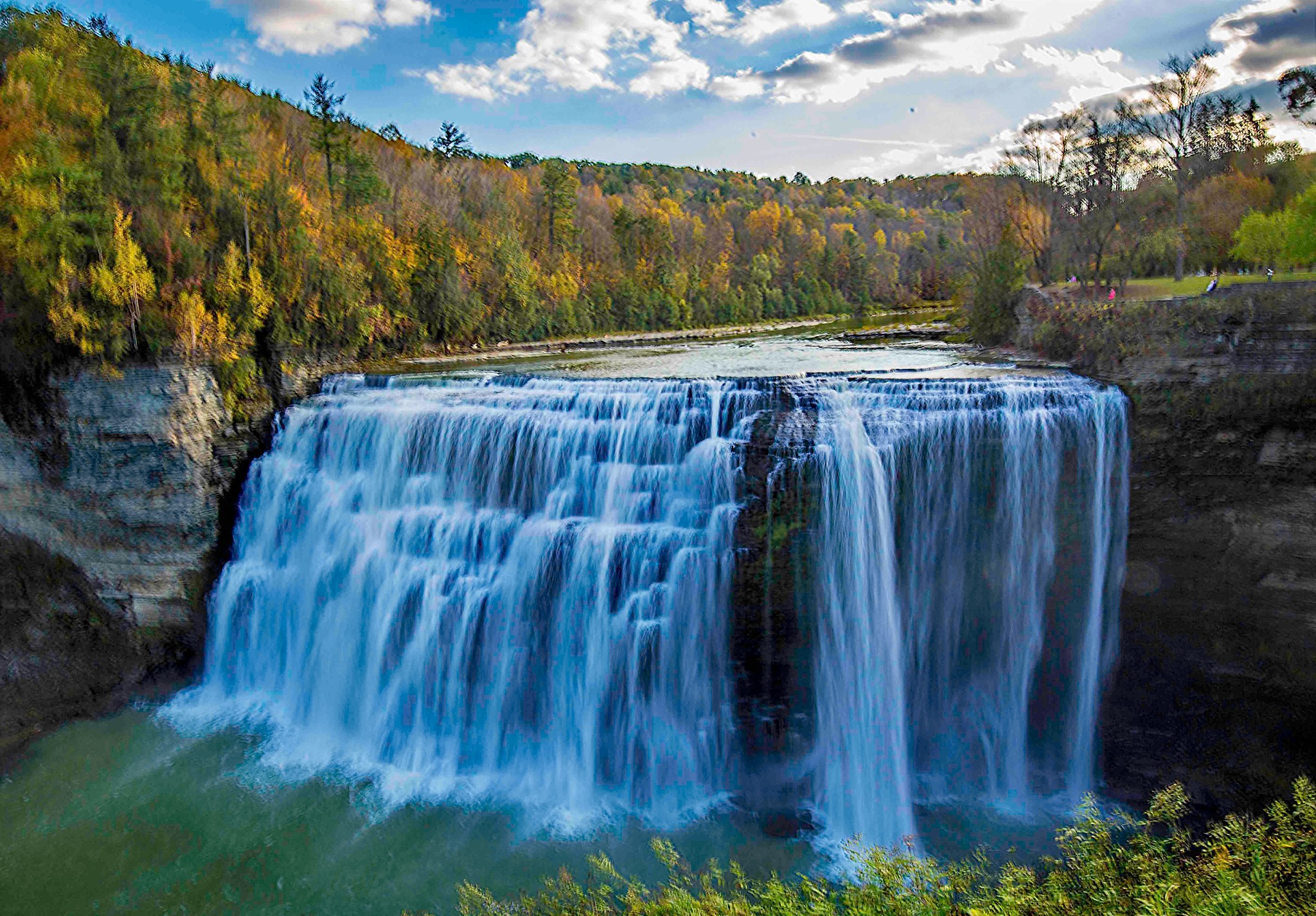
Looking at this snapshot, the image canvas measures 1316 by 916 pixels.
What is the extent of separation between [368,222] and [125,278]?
13.3 meters

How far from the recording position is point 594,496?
14.8 metres

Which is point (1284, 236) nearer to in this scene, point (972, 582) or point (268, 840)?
point (972, 582)

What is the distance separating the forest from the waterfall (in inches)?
341

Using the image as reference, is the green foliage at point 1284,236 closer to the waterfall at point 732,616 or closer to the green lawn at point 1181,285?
the green lawn at point 1181,285

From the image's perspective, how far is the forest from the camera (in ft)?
54.0

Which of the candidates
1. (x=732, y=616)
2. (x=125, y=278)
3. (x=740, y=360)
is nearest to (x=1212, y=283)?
(x=740, y=360)

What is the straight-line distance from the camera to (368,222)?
2888cm

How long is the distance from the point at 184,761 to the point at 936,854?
13.4m

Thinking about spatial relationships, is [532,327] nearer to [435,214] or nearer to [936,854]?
[435,214]

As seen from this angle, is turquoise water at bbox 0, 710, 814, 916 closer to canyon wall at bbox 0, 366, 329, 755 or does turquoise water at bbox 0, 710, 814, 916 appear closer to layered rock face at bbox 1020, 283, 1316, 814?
canyon wall at bbox 0, 366, 329, 755

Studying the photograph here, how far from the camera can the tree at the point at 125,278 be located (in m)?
16.2

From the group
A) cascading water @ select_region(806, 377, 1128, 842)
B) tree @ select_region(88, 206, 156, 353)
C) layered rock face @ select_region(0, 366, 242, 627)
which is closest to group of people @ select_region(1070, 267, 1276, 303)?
cascading water @ select_region(806, 377, 1128, 842)

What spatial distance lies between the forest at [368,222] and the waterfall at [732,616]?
867 cm

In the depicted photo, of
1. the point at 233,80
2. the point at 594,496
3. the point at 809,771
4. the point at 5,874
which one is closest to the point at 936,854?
the point at 809,771
